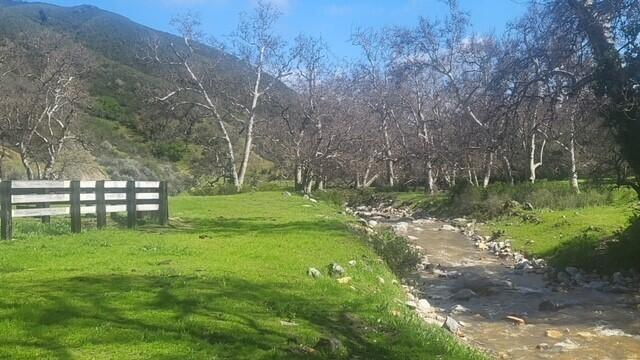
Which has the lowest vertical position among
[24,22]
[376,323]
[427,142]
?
[376,323]

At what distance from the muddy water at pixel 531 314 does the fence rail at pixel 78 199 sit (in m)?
8.16

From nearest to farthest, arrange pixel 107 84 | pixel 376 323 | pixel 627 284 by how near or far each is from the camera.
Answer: pixel 376 323, pixel 627 284, pixel 107 84

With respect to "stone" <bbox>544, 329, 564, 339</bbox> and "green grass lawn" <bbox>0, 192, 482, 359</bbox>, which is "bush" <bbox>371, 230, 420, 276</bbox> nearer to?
"green grass lawn" <bbox>0, 192, 482, 359</bbox>

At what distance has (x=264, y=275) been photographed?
36.1 feet

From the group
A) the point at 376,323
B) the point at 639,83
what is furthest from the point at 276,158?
the point at 376,323

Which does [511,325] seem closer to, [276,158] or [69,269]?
[69,269]

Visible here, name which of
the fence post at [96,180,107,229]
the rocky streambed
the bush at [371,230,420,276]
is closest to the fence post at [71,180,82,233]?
the fence post at [96,180,107,229]

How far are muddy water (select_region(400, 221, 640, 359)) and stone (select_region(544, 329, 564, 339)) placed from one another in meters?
0.02

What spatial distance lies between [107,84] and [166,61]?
52516 mm

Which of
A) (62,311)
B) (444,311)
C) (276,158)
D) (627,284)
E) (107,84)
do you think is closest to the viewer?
(62,311)

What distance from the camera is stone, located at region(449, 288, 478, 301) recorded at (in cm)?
1495

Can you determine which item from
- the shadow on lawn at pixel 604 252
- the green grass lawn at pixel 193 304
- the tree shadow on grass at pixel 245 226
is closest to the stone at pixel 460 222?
the tree shadow on grass at pixel 245 226

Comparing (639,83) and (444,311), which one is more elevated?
(639,83)

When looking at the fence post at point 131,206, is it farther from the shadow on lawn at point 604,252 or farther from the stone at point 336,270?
the shadow on lawn at point 604,252
